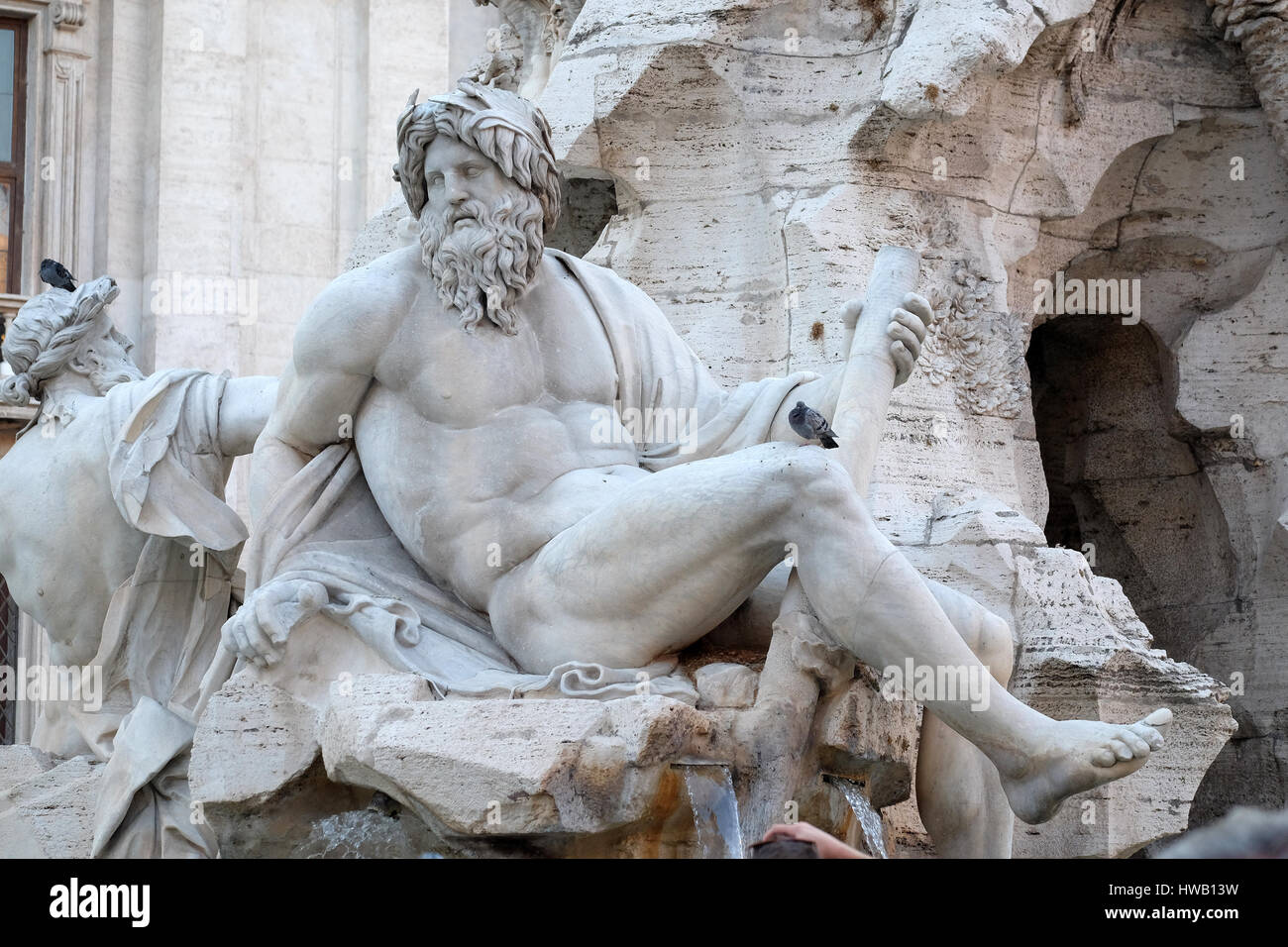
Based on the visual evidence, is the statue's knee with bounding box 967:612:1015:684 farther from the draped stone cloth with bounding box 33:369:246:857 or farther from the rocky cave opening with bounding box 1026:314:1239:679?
the rocky cave opening with bounding box 1026:314:1239:679

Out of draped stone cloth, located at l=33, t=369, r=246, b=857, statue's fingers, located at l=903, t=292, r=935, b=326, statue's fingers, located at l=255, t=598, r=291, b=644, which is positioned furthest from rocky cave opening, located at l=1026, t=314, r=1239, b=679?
statue's fingers, located at l=255, t=598, r=291, b=644

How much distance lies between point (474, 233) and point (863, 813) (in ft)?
5.69

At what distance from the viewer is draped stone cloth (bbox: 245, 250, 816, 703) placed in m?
5.51

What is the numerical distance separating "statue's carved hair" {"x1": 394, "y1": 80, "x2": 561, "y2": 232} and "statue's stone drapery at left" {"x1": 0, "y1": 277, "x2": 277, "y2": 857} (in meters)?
1.59

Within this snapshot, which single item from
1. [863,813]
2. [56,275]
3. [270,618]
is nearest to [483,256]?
[270,618]

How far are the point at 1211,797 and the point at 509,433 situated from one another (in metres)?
3.41

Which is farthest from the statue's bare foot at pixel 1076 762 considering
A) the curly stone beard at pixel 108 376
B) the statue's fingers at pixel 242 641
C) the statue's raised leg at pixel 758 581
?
the curly stone beard at pixel 108 376

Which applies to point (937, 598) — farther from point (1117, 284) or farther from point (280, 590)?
point (1117, 284)

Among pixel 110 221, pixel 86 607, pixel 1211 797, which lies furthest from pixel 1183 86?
pixel 110 221

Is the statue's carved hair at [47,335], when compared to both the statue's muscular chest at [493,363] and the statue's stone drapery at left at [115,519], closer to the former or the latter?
the statue's stone drapery at left at [115,519]

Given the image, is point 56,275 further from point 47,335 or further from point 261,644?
point 261,644

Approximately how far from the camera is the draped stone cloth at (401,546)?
5.51m

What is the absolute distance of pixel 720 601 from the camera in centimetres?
531

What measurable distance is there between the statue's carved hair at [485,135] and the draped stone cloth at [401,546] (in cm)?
35
